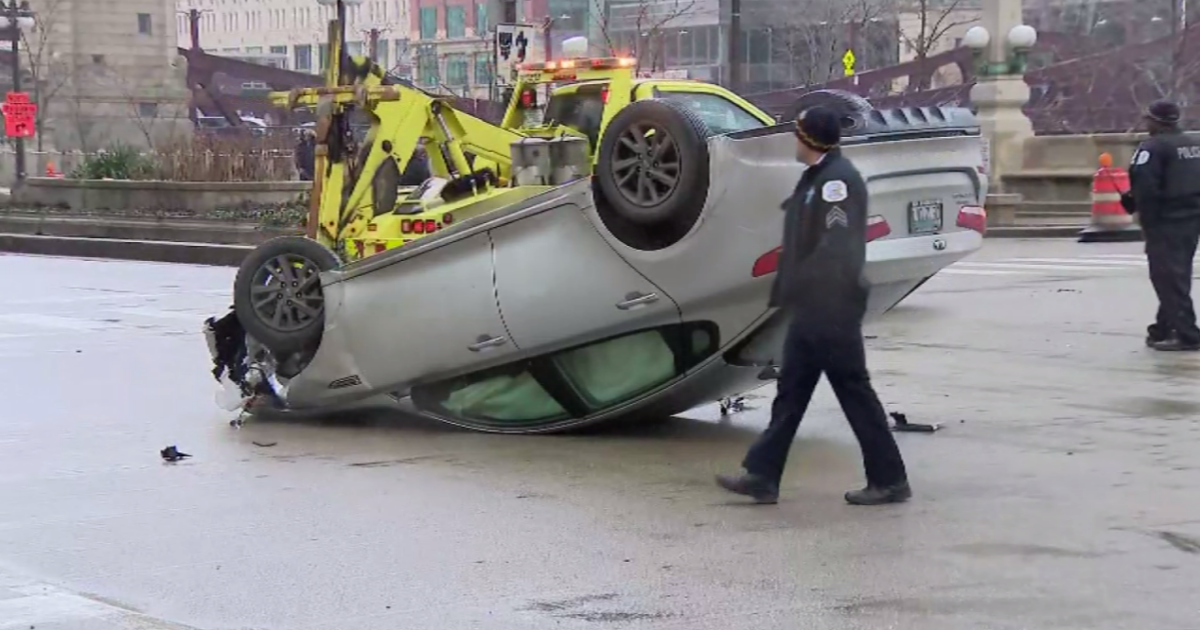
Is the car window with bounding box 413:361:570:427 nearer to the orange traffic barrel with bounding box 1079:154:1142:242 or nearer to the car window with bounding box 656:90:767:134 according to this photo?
the car window with bounding box 656:90:767:134

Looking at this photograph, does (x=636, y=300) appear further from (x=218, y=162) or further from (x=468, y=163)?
(x=218, y=162)

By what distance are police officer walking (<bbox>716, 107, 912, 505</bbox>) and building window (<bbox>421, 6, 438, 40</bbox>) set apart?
92636mm

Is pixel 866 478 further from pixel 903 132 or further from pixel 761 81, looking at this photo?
pixel 761 81

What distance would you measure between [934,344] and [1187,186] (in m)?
2.33

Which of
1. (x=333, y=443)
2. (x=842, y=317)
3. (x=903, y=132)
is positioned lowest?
(x=333, y=443)

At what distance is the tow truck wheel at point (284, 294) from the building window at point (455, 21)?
85.0 metres

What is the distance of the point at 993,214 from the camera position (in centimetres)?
3078

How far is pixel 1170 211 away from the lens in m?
13.4

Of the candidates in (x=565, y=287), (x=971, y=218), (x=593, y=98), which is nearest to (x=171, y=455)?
(x=565, y=287)

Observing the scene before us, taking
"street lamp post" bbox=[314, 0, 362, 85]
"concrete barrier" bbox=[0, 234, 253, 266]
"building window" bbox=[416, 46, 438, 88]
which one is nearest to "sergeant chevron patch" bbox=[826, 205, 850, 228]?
"street lamp post" bbox=[314, 0, 362, 85]

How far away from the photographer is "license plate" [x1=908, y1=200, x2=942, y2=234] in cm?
945

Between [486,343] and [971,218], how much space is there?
2.75 m

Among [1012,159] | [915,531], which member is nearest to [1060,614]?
[915,531]

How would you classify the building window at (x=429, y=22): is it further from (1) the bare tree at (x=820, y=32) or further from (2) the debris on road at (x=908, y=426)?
(2) the debris on road at (x=908, y=426)
